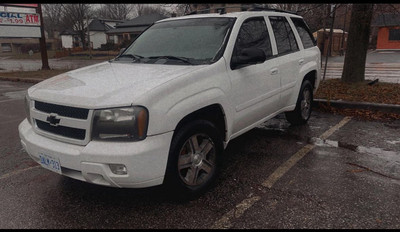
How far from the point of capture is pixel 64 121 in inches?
109

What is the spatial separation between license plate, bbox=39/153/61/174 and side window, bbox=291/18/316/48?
13.7 feet

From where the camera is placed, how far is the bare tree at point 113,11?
3091 inches

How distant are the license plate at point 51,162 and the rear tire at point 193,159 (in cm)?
95

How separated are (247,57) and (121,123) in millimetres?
1624

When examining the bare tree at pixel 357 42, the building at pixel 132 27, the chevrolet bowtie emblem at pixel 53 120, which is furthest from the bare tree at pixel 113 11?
the chevrolet bowtie emblem at pixel 53 120

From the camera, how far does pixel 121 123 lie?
2.59 meters

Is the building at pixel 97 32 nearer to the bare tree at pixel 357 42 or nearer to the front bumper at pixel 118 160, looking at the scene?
the bare tree at pixel 357 42

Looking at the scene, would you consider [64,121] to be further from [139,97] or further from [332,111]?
[332,111]

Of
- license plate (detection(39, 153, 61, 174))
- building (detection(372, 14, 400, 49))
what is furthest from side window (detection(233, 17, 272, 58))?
building (detection(372, 14, 400, 49))

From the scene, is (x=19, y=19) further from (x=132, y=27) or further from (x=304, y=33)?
(x=132, y=27)

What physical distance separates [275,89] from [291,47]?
0.95 metres

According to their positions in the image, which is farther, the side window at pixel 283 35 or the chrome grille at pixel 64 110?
Answer: the side window at pixel 283 35

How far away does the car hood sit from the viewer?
2629 millimetres

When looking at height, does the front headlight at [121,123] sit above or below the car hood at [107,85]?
below
